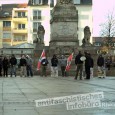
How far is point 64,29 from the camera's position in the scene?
1794 inches

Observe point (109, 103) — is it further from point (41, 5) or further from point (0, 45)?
point (0, 45)

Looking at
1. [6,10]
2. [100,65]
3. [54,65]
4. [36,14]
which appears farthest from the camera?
[6,10]

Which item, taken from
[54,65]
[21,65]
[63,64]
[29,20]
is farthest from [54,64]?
[29,20]

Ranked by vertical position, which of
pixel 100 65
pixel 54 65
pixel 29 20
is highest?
pixel 29 20

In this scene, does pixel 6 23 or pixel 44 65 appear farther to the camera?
pixel 6 23

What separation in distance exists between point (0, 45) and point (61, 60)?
95984 millimetres

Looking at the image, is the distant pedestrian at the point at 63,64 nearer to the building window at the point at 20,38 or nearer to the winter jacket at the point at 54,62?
the winter jacket at the point at 54,62

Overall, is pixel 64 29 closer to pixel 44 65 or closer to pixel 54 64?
pixel 54 64

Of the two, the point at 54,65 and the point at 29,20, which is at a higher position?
the point at 29,20

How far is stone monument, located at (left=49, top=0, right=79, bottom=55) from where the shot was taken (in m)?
45.6

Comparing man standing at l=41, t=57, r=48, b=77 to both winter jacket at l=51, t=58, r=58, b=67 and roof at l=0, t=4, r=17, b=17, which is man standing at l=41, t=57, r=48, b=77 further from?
roof at l=0, t=4, r=17, b=17


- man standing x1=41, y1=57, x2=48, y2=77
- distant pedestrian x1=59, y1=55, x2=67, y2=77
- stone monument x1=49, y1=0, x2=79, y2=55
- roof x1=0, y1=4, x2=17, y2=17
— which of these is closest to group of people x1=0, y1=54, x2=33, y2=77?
man standing x1=41, y1=57, x2=48, y2=77

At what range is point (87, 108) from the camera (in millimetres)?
12461

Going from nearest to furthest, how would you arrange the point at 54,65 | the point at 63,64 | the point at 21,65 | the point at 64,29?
the point at 54,65 → the point at 63,64 → the point at 21,65 → the point at 64,29
